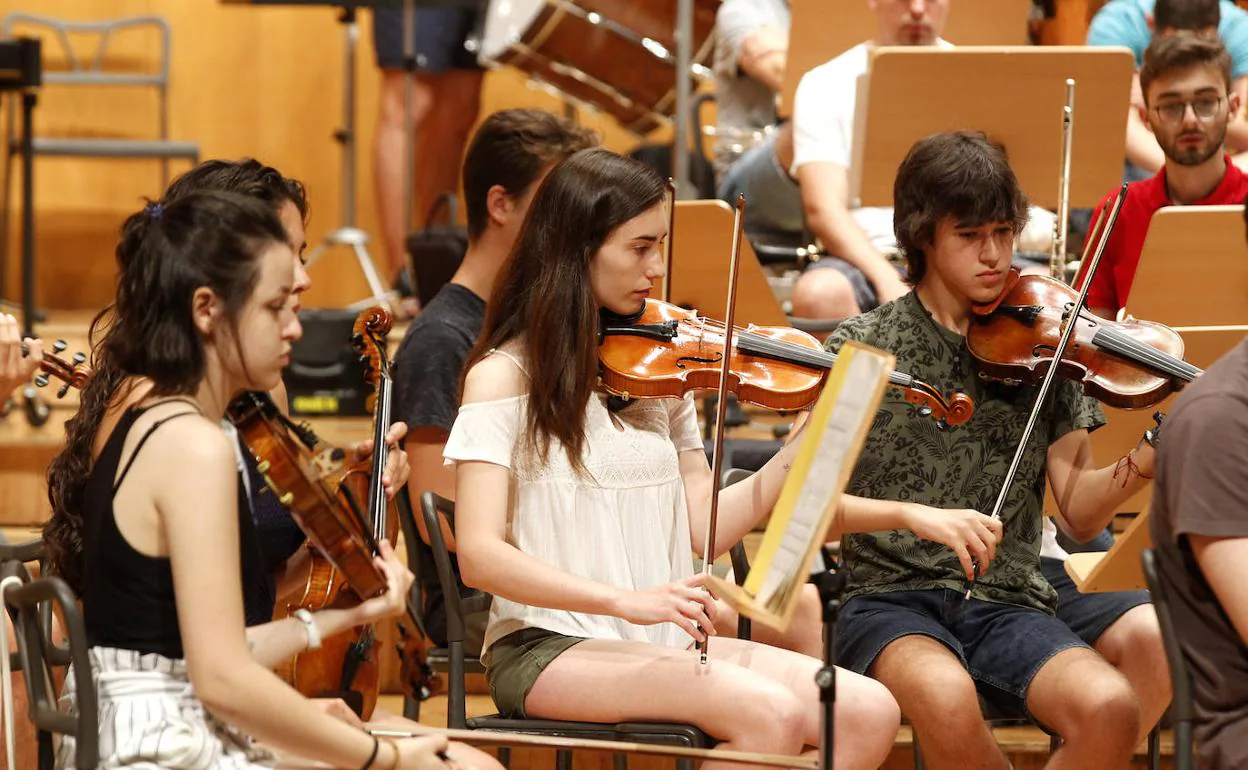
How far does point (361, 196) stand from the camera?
251 inches

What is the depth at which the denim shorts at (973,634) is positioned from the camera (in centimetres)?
230

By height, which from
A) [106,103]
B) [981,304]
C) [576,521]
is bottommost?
[576,521]

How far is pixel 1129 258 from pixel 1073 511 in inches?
37.3

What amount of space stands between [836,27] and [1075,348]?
1.78 meters

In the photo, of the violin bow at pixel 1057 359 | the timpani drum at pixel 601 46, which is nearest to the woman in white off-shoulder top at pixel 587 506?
the violin bow at pixel 1057 359

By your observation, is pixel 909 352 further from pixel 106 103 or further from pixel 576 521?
pixel 106 103

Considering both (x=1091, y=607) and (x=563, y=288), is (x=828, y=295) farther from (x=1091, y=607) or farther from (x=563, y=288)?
Answer: (x=563, y=288)

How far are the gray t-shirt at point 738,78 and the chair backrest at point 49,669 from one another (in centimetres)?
291

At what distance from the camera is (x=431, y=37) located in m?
5.29

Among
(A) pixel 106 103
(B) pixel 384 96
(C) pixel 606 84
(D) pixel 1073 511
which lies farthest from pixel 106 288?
(D) pixel 1073 511

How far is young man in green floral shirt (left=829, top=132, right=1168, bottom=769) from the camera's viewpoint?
231cm

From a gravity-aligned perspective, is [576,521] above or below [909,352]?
below

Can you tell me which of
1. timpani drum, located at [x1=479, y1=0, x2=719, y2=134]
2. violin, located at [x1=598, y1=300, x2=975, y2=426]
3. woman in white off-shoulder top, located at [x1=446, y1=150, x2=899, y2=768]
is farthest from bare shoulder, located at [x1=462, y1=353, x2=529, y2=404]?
timpani drum, located at [x1=479, y1=0, x2=719, y2=134]

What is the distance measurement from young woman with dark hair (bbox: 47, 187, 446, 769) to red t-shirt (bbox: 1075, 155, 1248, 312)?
190 centimetres
